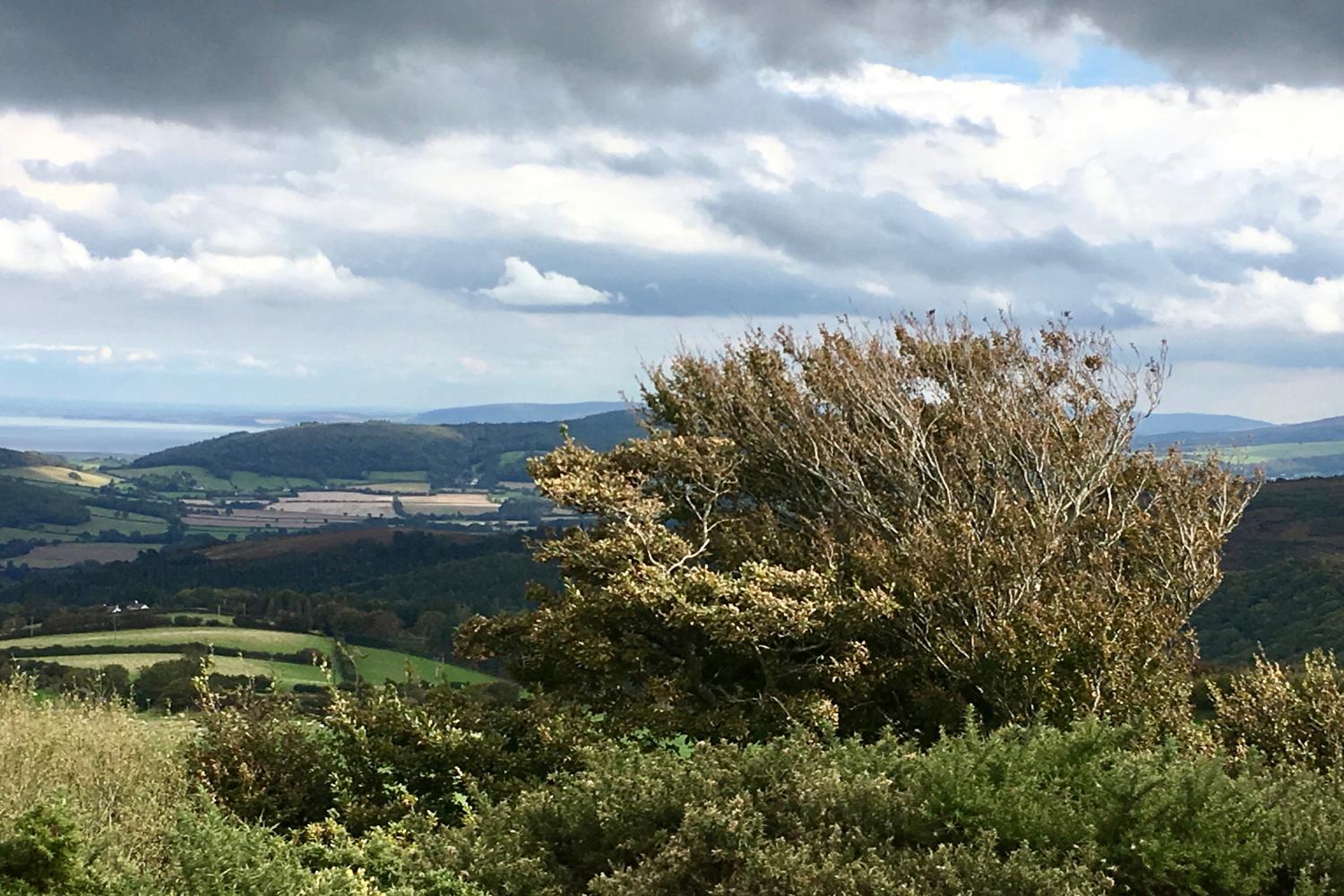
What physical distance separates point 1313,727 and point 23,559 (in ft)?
566

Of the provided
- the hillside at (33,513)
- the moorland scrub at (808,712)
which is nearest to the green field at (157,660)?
the moorland scrub at (808,712)

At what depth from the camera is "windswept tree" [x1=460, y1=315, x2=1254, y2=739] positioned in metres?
16.8

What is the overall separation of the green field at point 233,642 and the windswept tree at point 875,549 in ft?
127

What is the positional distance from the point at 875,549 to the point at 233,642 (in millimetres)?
58328

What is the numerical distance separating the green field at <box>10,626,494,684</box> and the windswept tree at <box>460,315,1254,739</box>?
38.6 m

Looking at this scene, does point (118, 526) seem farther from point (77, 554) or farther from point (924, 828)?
point (924, 828)

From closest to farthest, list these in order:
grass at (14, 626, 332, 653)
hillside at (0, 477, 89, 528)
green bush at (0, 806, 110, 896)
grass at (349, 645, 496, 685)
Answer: green bush at (0, 806, 110, 896) → grass at (349, 645, 496, 685) → grass at (14, 626, 332, 653) → hillside at (0, 477, 89, 528)

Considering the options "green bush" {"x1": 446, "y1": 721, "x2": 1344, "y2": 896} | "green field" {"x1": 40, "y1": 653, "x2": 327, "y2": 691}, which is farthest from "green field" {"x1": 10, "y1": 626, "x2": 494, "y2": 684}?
"green bush" {"x1": 446, "y1": 721, "x2": 1344, "y2": 896}

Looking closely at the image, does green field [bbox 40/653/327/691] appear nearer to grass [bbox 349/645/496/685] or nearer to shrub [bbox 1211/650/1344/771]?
grass [bbox 349/645/496/685]

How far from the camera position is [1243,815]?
10.4m

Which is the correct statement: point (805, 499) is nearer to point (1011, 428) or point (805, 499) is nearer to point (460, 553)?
point (1011, 428)

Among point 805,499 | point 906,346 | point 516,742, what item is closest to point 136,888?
point 516,742

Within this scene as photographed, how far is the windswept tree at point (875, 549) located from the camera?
1684 centimetres

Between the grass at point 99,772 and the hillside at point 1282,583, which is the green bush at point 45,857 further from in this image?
the hillside at point 1282,583
